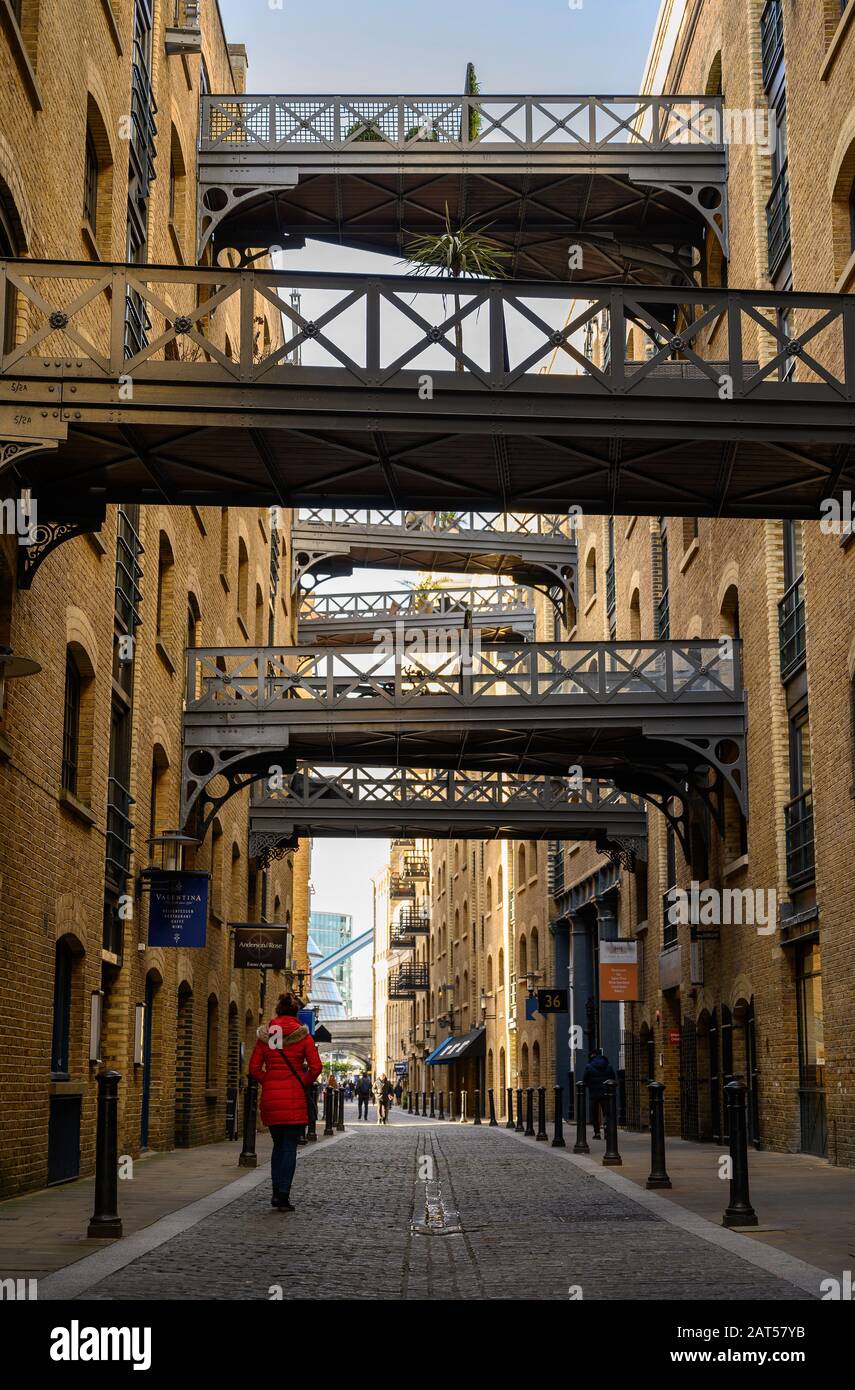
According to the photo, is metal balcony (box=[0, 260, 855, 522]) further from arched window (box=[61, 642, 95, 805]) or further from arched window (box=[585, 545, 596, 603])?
arched window (box=[585, 545, 596, 603])

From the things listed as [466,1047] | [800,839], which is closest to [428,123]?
[800,839]

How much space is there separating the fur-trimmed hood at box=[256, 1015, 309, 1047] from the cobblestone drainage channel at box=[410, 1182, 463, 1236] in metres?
1.62

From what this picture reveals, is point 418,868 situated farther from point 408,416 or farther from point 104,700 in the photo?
point 408,416

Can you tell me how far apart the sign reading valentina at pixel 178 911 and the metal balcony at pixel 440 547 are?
19.6 metres

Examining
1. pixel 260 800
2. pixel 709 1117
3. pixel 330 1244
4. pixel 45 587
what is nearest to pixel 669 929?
pixel 709 1117

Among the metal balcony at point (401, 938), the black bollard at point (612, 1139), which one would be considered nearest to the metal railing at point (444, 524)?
the black bollard at point (612, 1139)

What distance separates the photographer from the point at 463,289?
43.8ft

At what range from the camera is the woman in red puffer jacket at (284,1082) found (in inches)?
496

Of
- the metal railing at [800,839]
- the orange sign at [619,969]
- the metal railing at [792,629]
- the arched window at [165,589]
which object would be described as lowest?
the orange sign at [619,969]

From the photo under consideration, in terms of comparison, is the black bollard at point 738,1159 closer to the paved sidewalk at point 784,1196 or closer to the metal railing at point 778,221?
the paved sidewalk at point 784,1196

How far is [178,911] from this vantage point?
19.5 metres

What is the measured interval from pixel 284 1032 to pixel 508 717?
11880mm

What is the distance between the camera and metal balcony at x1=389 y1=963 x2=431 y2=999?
76.1 m
